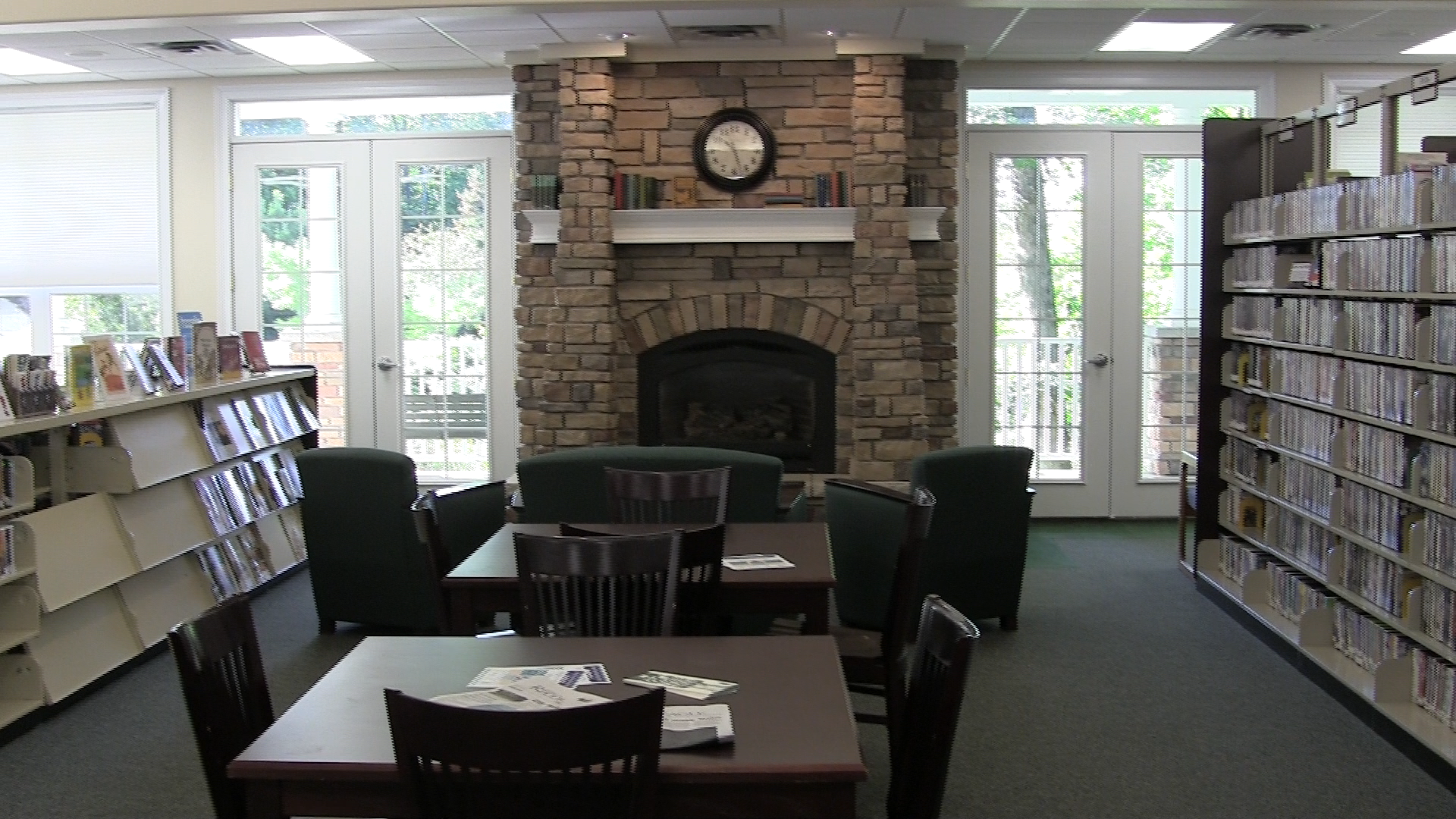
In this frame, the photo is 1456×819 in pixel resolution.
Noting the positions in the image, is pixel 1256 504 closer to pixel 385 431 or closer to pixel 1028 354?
pixel 1028 354

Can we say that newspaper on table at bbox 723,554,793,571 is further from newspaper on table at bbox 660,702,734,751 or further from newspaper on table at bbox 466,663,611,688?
newspaper on table at bbox 660,702,734,751

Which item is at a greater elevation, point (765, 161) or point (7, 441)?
point (765, 161)

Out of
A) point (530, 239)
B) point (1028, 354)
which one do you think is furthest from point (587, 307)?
point (1028, 354)

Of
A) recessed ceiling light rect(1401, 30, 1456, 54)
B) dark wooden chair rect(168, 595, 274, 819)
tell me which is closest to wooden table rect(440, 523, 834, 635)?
dark wooden chair rect(168, 595, 274, 819)

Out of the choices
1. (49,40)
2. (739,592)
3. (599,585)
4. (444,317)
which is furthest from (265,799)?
(444,317)

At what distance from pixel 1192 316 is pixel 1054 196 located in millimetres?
1162

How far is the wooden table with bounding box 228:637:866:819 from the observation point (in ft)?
7.30

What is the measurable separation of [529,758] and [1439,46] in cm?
775

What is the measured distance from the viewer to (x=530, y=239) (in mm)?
7848

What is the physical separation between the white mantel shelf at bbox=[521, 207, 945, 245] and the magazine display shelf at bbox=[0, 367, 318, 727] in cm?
228

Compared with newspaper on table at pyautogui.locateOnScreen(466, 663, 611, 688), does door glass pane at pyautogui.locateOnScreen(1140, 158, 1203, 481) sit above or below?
above

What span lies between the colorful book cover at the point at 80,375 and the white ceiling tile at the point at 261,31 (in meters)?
2.19

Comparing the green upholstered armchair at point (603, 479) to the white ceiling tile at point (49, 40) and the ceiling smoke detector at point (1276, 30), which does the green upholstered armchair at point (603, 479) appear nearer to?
the white ceiling tile at point (49, 40)

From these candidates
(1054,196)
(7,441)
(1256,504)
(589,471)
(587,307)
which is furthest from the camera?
(1054,196)
